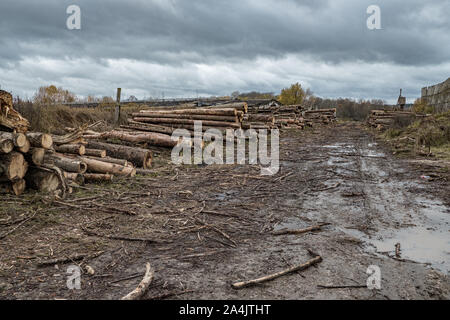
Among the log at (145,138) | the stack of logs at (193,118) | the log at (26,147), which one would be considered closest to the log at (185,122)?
the stack of logs at (193,118)

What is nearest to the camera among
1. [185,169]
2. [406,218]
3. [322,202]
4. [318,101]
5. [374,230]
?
[374,230]

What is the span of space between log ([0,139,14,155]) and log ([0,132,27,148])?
0.06 meters

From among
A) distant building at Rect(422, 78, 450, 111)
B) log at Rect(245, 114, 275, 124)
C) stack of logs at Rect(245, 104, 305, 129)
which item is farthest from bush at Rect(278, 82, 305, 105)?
log at Rect(245, 114, 275, 124)

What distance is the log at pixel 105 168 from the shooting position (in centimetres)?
755

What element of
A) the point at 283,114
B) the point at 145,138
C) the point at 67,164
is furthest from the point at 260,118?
the point at 67,164

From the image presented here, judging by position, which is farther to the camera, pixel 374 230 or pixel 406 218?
pixel 406 218

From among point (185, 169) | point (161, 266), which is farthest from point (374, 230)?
point (185, 169)

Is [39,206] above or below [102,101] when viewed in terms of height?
below

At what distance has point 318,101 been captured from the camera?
88250 millimetres

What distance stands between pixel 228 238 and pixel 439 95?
98.4ft

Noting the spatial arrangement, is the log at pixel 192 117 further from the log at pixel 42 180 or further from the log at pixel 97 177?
the log at pixel 42 180

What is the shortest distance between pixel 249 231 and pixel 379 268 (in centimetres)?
172

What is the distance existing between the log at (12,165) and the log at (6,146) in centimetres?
12
